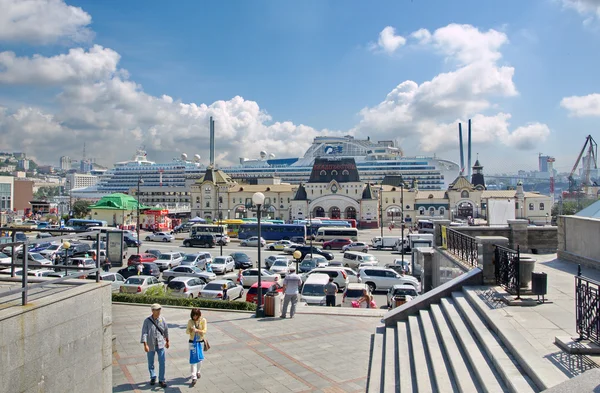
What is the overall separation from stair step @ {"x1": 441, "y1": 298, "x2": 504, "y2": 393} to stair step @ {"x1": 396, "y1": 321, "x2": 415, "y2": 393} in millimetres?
966

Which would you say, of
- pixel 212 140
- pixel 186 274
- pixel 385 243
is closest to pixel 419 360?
pixel 186 274

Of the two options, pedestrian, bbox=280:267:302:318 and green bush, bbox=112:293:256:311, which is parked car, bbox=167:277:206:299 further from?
pedestrian, bbox=280:267:302:318

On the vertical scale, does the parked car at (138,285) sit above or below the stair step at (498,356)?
below

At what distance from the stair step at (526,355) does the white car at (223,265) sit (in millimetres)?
22263

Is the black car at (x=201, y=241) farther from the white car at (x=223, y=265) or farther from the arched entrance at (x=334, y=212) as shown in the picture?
the arched entrance at (x=334, y=212)

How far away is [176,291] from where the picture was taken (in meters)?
19.2

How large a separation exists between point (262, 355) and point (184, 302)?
5.80m

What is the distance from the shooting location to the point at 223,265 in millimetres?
29094

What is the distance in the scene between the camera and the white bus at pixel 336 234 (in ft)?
160

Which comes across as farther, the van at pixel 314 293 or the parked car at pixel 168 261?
the parked car at pixel 168 261

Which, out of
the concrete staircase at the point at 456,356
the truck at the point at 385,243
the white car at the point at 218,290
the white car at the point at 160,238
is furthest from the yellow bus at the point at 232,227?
the concrete staircase at the point at 456,356

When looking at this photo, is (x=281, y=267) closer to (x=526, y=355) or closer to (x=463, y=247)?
(x=463, y=247)

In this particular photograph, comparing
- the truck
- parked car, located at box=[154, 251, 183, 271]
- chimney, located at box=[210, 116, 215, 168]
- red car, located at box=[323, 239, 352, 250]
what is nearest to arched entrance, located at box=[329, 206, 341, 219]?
red car, located at box=[323, 239, 352, 250]

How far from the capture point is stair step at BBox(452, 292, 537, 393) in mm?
5507
